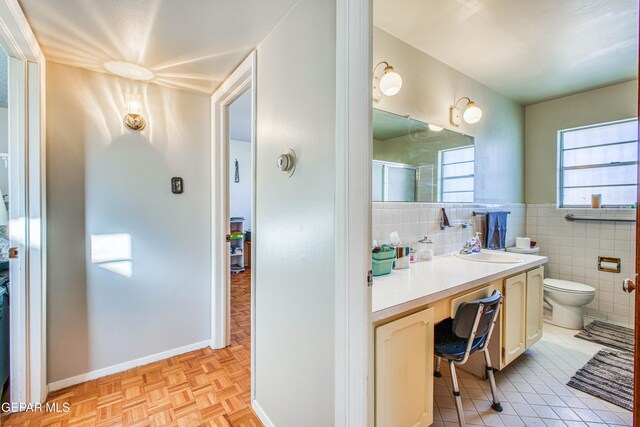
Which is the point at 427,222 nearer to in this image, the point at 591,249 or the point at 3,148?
the point at 591,249

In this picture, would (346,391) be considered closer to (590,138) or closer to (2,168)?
(2,168)

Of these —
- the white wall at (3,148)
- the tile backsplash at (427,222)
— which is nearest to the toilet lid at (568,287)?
the tile backsplash at (427,222)

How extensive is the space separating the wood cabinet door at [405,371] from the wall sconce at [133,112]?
2.13 meters

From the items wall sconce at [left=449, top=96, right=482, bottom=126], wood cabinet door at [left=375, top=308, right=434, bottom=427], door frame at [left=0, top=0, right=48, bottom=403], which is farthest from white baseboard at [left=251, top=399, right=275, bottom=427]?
wall sconce at [left=449, top=96, right=482, bottom=126]

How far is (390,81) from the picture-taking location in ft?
5.76

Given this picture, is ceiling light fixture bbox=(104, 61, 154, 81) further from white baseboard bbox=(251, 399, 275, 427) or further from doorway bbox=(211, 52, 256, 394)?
white baseboard bbox=(251, 399, 275, 427)

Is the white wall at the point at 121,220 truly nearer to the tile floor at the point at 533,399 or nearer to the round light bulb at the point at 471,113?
the tile floor at the point at 533,399

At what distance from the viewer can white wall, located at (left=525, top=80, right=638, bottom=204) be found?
8.87 ft

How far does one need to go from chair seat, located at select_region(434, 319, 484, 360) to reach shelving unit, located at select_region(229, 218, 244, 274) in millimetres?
3822

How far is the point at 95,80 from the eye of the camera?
186 centimetres

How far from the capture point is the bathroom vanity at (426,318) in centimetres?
110

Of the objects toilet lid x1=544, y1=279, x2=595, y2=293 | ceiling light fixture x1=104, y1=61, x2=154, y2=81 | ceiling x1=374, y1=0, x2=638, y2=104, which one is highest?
ceiling x1=374, y1=0, x2=638, y2=104

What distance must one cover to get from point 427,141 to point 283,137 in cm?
136

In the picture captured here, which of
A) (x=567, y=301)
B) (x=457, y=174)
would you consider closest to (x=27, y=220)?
(x=457, y=174)
